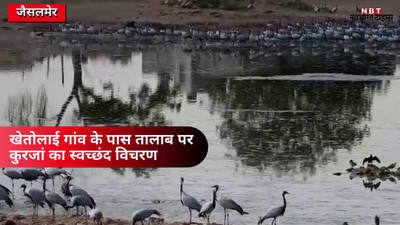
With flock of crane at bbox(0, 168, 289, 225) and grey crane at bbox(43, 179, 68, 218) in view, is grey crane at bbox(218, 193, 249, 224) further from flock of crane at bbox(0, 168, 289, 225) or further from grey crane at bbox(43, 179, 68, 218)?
grey crane at bbox(43, 179, 68, 218)

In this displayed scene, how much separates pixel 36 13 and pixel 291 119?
33.1 meters

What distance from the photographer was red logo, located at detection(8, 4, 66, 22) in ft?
176

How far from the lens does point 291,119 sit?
2448 cm

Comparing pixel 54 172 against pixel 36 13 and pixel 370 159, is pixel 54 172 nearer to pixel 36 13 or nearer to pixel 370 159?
pixel 370 159

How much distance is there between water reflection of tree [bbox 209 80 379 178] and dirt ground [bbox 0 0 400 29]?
875 inches

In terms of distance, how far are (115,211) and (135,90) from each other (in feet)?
49.2

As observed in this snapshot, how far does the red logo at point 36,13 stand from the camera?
53.8 meters

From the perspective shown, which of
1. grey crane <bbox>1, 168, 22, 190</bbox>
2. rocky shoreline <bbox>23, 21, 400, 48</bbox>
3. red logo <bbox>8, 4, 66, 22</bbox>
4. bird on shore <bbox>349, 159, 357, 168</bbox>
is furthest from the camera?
red logo <bbox>8, 4, 66, 22</bbox>

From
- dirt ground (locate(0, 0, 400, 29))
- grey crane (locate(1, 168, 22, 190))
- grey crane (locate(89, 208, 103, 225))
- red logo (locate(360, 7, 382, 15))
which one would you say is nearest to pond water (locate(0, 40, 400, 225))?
grey crane (locate(1, 168, 22, 190))

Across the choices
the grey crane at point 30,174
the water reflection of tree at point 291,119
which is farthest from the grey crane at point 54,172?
the water reflection of tree at point 291,119

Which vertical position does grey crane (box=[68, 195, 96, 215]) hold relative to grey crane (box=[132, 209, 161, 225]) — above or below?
above

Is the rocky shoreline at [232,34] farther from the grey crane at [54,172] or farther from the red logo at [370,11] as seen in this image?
the grey crane at [54,172]

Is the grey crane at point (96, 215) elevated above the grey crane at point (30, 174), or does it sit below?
below

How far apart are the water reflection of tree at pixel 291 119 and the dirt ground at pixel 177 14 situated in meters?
22.2
